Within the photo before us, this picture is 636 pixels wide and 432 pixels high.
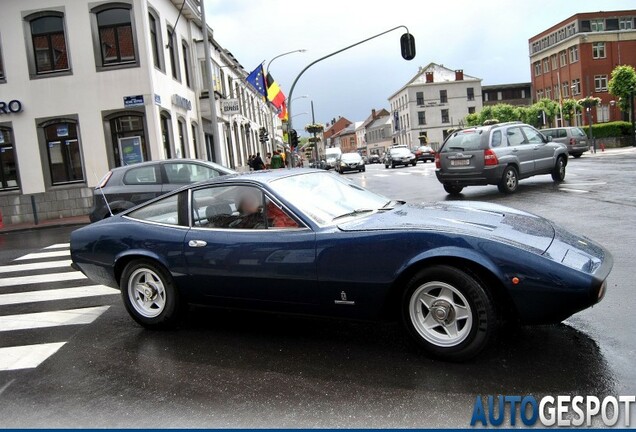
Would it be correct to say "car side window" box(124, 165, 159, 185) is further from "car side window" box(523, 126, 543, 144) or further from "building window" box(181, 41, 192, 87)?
"building window" box(181, 41, 192, 87)

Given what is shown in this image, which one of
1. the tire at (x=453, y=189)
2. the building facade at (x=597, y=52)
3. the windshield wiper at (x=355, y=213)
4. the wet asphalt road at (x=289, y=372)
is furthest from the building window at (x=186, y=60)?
the building facade at (x=597, y=52)

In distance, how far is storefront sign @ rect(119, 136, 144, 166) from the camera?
19.8 metres

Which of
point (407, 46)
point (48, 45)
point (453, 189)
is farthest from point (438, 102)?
point (453, 189)

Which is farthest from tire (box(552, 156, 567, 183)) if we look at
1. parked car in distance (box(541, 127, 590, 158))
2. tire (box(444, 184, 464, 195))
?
parked car in distance (box(541, 127, 590, 158))

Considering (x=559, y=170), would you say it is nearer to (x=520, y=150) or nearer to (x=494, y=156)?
(x=520, y=150)

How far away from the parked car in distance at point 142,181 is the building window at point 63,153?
8937 millimetres

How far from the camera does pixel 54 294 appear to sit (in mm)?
6996

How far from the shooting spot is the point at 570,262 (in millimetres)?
3588

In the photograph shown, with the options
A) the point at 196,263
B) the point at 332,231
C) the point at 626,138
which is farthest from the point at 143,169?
the point at 626,138

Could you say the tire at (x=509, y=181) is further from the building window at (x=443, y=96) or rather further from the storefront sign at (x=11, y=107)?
the building window at (x=443, y=96)

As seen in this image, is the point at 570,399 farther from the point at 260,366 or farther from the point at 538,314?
the point at 260,366

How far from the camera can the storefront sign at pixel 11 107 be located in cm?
1947

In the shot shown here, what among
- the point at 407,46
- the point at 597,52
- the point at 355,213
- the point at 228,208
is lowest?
the point at 355,213

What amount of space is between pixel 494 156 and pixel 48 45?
1605 cm
